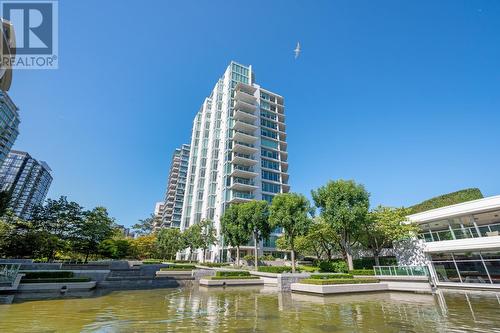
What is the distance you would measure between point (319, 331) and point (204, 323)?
5.07 m

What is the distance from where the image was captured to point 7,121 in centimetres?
7706

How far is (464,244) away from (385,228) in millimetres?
7638

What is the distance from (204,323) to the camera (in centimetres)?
1090

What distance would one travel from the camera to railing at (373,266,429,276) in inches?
899

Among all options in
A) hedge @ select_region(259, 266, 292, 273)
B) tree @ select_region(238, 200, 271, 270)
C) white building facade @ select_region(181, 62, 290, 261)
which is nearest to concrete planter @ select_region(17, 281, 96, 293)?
hedge @ select_region(259, 266, 292, 273)

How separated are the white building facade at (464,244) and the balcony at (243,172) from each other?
37.0 m

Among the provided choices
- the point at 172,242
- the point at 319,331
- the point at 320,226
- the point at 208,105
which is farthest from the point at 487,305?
the point at 208,105

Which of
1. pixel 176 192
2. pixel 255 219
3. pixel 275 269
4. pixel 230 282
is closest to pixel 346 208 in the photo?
pixel 275 269

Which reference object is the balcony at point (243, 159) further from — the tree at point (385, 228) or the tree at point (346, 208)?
the tree at point (385, 228)

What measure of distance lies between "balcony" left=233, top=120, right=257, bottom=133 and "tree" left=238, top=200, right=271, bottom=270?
30.4 meters

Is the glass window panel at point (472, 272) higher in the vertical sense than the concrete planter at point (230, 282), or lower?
higher

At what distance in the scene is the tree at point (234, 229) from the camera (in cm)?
3991

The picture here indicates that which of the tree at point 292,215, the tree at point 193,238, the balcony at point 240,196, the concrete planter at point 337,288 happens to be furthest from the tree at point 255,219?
the tree at point 193,238

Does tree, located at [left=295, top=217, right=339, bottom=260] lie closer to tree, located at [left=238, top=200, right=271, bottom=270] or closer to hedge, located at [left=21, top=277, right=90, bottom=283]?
tree, located at [left=238, top=200, right=271, bottom=270]
